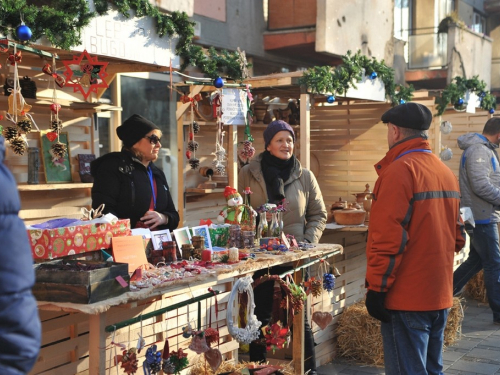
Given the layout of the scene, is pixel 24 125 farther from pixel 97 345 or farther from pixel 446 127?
pixel 446 127

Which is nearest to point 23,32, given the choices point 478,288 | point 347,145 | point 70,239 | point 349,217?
point 70,239

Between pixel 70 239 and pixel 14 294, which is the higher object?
pixel 14 294

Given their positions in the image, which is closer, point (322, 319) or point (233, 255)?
point (233, 255)

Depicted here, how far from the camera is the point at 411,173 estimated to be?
3744mm

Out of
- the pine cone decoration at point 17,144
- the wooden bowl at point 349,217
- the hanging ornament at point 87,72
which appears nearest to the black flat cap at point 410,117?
the hanging ornament at point 87,72

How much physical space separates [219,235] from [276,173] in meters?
0.86

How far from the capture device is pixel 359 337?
642cm

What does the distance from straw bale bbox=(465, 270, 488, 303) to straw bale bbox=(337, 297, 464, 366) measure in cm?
292

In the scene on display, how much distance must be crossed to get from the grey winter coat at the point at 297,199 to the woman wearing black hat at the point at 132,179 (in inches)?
31.4

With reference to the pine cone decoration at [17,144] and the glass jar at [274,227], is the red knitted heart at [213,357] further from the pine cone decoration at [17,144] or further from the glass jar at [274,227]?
the pine cone decoration at [17,144]

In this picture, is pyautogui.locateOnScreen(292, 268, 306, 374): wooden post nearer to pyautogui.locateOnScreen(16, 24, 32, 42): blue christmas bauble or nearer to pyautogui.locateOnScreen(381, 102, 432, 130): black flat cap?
pyautogui.locateOnScreen(381, 102, 432, 130): black flat cap

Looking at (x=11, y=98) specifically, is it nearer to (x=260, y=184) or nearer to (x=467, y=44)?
(x=260, y=184)

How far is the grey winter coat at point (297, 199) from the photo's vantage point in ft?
17.8

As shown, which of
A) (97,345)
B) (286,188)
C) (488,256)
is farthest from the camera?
(488,256)
